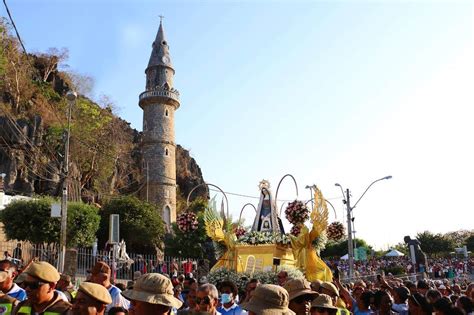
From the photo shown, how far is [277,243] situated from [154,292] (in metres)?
12.2

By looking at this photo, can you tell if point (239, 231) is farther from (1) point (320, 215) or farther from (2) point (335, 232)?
(2) point (335, 232)

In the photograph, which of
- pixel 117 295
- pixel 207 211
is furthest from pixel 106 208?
pixel 117 295

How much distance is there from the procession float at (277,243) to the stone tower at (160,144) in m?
29.1

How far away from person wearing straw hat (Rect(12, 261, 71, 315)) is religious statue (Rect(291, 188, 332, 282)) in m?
11.1

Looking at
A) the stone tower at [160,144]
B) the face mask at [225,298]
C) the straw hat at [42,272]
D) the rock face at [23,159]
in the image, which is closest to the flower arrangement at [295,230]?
the face mask at [225,298]

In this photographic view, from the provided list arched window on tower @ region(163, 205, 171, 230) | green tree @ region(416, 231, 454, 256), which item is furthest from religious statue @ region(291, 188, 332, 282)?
green tree @ region(416, 231, 454, 256)

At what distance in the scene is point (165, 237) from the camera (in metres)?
40.8

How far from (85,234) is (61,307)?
23.5 m

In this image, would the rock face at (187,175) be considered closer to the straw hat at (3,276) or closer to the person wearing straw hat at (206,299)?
the straw hat at (3,276)

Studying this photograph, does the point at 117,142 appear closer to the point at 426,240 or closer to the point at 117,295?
the point at 426,240

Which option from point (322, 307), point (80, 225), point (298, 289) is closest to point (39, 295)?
point (298, 289)

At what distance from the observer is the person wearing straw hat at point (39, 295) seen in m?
3.89

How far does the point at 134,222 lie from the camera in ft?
118

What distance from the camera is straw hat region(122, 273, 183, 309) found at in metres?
3.19
